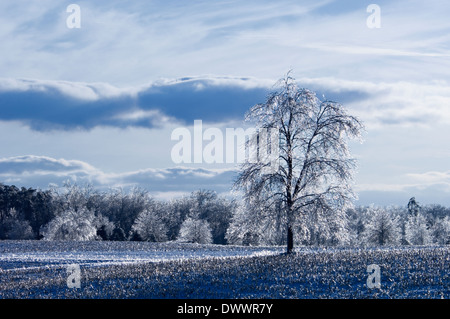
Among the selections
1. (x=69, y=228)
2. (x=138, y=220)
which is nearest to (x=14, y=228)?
(x=69, y=228)

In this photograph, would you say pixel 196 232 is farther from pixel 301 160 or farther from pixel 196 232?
pixel 301 160

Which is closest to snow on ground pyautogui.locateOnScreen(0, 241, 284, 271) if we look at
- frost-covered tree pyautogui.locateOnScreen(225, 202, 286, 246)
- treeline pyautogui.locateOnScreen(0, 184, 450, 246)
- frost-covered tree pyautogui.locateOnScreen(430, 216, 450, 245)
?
frost-covered tree pyautogui.locateOnScreen(225, 202, 286, 246)

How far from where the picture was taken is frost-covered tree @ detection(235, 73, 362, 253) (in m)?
30.1

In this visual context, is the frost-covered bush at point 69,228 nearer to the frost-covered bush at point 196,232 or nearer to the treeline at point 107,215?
the treeline at point 107,215

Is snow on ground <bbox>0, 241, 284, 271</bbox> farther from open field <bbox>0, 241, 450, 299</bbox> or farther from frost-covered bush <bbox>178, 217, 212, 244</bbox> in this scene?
frost-covered bush <bbox>178, 217, 212, 244</bbox>

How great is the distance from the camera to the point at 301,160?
3089cm

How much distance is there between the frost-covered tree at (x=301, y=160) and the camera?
30.1 metres

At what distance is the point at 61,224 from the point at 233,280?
7636 cm

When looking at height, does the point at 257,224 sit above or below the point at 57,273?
above

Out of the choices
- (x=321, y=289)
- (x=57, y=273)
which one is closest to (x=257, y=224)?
(x=321, y=289)

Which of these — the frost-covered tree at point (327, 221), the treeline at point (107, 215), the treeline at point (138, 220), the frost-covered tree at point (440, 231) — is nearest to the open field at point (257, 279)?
the frost-covered tree at point (327, 221)

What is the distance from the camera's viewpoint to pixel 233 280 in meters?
22.8
